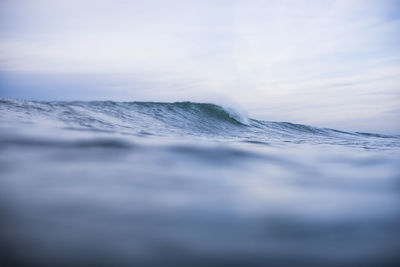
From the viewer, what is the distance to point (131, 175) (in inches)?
75.3

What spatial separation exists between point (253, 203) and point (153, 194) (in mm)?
521

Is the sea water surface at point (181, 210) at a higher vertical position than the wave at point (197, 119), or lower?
lower

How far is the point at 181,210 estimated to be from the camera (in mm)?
1383

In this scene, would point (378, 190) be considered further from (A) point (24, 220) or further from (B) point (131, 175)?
(A) point (24, 220)

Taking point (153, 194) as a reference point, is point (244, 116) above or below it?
above

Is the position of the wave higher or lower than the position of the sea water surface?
higher

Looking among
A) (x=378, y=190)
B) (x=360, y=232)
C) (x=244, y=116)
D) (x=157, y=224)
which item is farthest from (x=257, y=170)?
(x=244, y=116)

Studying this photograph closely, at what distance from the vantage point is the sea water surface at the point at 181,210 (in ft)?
3.32

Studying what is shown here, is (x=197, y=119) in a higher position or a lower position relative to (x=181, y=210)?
higher

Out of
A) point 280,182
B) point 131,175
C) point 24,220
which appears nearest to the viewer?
point 24,220

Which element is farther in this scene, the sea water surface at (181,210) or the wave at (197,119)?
the wave at (197,119)

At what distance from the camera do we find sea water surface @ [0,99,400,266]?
1.01 meters

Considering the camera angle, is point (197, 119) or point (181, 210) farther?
point (197, 119)

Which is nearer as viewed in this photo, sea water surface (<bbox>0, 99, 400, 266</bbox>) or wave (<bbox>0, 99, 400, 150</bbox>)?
sea water surface (<bbox>0, 99, 400, 266</bbox>)
